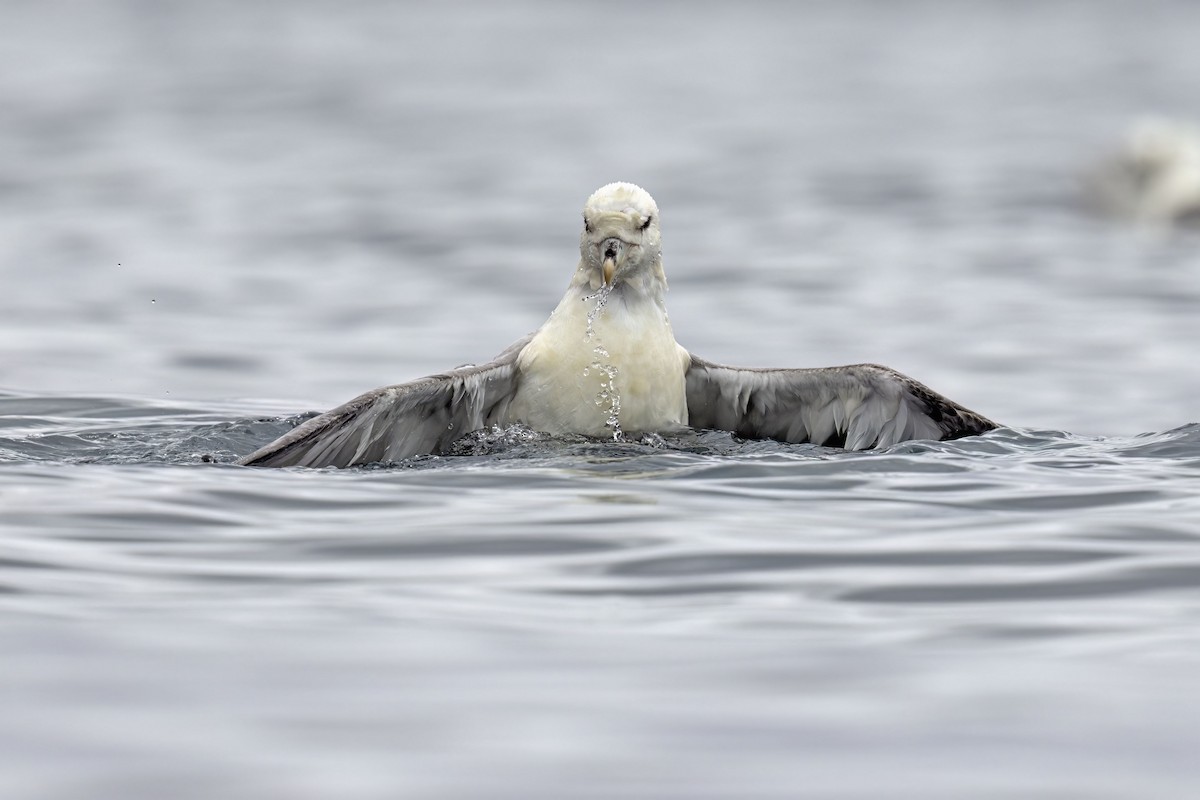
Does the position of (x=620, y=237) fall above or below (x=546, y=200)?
below

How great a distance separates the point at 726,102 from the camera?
53.3 m

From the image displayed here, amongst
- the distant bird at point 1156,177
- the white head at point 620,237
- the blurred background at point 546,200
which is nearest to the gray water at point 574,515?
the blurred background at point 546,200

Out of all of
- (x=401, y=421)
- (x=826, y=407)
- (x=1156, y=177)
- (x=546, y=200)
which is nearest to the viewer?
(x=401, y=421)

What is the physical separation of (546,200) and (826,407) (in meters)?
21.7

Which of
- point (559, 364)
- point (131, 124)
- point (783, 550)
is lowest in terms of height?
point (783, 550)

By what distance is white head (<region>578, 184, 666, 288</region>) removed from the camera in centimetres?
1154

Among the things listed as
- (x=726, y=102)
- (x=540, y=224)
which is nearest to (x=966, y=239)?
(x=540, y=224)

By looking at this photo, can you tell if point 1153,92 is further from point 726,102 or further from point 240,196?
point 240,196

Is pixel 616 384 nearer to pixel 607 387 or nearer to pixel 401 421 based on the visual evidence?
pixel 607 387

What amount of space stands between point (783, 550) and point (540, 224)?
2180 centimetres

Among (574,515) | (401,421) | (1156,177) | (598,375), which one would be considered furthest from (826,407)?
(1156,177)

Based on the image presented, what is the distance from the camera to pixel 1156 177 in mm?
29594

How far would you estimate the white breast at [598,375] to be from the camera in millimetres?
11406

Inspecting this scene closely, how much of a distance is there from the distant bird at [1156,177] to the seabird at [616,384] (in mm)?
17759
